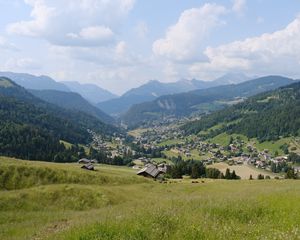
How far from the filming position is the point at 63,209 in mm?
49188

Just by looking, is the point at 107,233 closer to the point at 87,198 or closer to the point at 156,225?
the point at 156,225

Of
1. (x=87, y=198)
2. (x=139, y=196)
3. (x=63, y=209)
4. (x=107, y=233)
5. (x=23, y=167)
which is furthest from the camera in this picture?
(x=23, y=167)

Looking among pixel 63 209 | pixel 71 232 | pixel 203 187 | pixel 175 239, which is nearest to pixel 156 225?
pixel 175 239

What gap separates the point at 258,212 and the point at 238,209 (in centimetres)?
94

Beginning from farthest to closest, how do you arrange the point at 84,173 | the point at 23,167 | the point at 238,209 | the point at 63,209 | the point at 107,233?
the point at 84,173, the point at 23,167, the point at 63,209, the point at 238,209, the point at 107,233

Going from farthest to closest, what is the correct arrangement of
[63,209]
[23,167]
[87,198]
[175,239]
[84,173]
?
[84,173] → [23,167] → [87,198] → [63,209] → [175,239]

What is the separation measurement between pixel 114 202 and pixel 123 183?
76.5ft

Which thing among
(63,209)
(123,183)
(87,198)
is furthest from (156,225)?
(123,183)

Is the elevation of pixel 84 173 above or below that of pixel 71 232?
below

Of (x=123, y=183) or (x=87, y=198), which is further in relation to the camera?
(x=123, y=183)

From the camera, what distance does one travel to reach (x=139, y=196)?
6181cm

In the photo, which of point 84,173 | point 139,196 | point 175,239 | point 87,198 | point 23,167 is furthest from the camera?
point 84,173

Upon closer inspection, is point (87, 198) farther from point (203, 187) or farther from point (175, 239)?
point (175, 239)

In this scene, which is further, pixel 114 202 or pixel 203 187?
pixel 203 187
